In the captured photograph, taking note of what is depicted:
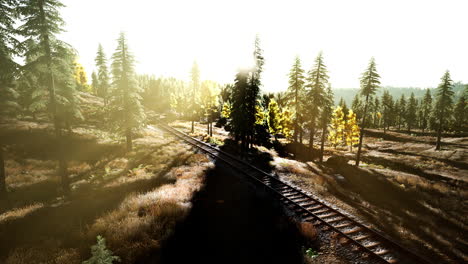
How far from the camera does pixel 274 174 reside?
1912cm

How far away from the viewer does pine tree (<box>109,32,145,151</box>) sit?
90.1 ft

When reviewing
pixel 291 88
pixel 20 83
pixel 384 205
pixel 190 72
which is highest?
pixel 190 72

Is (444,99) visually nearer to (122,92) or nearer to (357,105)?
(357,105)

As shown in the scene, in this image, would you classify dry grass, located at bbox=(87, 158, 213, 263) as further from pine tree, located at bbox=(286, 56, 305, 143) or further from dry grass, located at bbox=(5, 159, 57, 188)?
pine tree, located at bbox=(286, 56, 305, 143)

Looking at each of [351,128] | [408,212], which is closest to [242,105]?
[408,212]

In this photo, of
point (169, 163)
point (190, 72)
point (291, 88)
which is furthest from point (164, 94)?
point (169, 163)

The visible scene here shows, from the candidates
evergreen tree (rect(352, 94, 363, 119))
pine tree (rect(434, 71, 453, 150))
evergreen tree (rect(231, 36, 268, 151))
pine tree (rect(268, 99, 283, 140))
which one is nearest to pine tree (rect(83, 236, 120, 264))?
evergreen tree (rect(231, 36, 268, 151))

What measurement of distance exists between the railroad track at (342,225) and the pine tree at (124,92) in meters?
18.7

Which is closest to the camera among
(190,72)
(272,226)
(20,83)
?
(272,226)

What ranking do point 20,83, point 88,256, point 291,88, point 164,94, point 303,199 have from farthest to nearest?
point 164,94 < point 291,88 < point 20,83 < point 303,199 < point 88,256

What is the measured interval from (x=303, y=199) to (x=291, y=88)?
977 inches

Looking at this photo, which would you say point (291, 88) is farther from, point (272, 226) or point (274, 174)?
point (272, 226)

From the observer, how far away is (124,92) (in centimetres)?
2769

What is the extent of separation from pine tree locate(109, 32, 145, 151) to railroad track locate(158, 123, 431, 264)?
61.5ft
